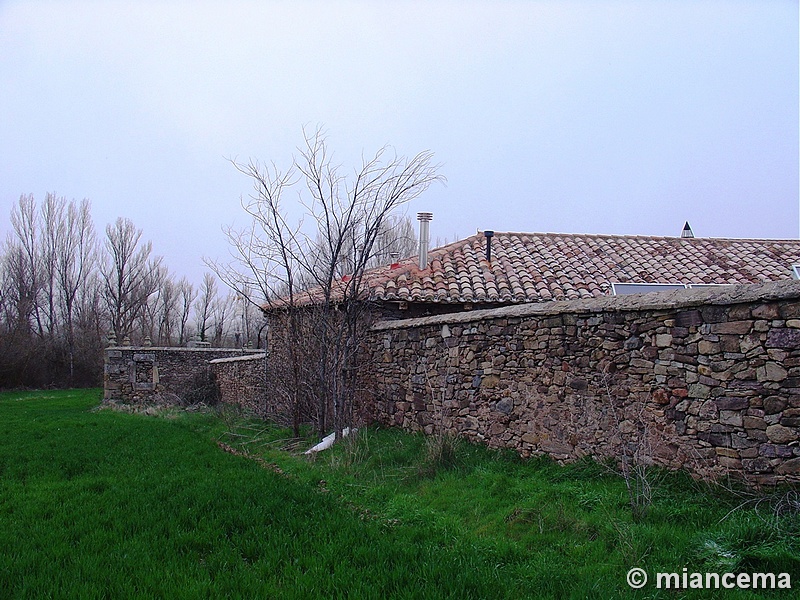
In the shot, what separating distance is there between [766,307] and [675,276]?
843cm

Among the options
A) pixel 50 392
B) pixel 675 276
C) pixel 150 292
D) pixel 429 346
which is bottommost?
pixel 50 392

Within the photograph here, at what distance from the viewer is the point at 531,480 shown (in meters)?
5.82

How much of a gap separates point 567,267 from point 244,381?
30.0 feet

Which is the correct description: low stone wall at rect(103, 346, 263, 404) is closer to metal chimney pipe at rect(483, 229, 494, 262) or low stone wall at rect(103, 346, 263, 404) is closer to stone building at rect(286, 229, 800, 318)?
stone building at rect(286, 229, 800, 318)

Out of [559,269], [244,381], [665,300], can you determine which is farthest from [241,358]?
[665,300]

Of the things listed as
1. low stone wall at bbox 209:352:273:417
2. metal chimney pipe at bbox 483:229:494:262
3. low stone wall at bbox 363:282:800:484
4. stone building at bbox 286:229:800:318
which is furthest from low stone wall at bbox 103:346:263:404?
low stone wall at bbox 363:282:800:484

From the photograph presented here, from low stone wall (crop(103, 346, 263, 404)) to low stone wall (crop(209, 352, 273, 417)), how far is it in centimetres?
65

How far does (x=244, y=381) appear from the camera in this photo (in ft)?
52.4

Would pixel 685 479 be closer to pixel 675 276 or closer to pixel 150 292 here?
pixel 675 276

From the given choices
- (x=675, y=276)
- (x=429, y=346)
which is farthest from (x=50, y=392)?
(x=675, y=276)

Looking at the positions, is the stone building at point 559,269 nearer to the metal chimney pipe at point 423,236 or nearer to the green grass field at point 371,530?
the metal chimney pipe at point 423,236

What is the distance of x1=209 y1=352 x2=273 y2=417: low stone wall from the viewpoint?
13.3 meters

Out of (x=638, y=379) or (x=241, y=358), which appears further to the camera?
(x=241, y=358)

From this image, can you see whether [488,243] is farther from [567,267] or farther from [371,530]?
[371,530]
